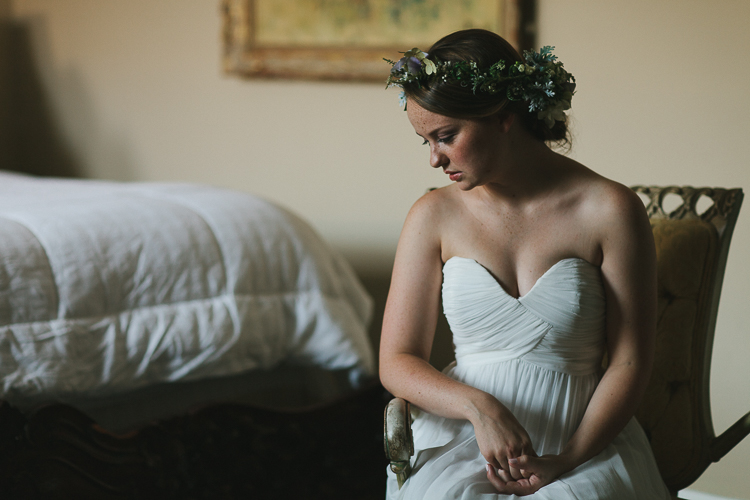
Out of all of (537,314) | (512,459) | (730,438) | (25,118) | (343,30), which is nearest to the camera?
(512,459)

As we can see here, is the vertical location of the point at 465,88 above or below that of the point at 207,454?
above

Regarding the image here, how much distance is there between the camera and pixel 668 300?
1.44 m

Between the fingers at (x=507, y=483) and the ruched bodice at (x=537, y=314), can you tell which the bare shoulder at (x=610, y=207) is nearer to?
the ruched bodice at (x=537, y=314)

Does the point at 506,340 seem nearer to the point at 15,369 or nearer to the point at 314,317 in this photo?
the point at 314,317

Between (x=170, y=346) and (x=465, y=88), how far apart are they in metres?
1.10

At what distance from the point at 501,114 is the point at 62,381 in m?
1.18

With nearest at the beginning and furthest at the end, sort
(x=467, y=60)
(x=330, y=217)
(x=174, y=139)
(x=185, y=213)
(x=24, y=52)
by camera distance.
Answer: (x=467, y=60) → (x=185, y=213) → (x=330, y=217) → (x=174, y=139) → (x=24, y=52)

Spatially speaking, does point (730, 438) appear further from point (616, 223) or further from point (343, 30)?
point (343, 30)

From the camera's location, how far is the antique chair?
4.60ft

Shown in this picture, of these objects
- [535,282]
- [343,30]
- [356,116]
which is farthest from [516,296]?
[343,30]

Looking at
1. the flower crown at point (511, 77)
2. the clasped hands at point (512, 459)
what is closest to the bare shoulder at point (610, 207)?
the flower crown at point (511, 77)

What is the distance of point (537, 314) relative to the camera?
1.15 m

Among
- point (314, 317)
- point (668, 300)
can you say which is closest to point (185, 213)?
point (314, 317)

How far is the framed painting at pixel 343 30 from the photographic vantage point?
2488mm
